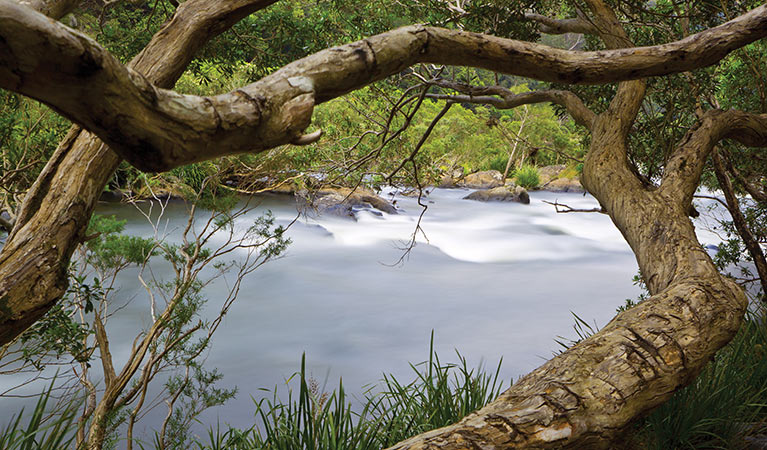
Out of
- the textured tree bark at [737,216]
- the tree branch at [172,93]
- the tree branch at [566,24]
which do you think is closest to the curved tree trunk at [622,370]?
the tree branch at [172,93]

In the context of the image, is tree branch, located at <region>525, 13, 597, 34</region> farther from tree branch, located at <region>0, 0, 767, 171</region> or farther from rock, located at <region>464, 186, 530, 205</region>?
rock, located at <region>464, 186, 530, 205</region>

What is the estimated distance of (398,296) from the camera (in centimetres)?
924

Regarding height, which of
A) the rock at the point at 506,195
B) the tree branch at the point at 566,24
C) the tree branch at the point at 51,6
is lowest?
the tree branch at the point at 51,6

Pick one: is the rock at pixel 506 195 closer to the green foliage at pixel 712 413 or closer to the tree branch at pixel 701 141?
the green foliage at pixel 712 413

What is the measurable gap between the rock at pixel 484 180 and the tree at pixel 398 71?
14564 mm

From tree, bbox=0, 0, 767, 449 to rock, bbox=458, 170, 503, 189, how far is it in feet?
47.8

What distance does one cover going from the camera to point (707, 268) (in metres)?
1.83

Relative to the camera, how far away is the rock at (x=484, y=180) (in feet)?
56.5

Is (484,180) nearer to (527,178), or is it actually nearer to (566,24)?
(527,178)

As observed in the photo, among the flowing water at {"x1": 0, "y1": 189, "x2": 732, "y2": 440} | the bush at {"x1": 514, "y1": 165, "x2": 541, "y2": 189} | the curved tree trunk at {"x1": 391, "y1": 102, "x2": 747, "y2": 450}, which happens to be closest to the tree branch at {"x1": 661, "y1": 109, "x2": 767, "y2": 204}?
the curved tree trunk at {"x1": 391, "y1": 102, "x2": 747, "y2": 450}

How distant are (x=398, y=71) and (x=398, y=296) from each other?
803 centimetres

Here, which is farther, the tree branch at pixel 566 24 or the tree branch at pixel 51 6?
the tree branch at pixel 566 24

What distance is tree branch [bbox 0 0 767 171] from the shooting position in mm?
659

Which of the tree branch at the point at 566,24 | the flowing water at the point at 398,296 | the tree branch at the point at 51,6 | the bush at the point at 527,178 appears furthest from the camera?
the bush at the point at 527,178
